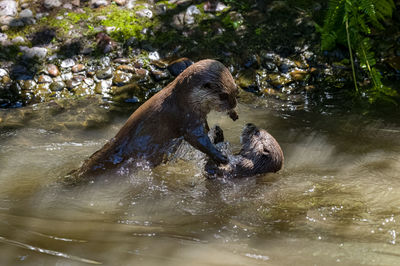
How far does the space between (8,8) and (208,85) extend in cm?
522

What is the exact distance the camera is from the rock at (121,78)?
6.96 meters

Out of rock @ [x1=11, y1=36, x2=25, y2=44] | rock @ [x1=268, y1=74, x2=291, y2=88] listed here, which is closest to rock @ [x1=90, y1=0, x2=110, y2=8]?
rock @ [x1=11, y1=36, x2=25, y2=44]

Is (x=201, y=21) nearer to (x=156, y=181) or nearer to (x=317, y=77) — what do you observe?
(x=317, y=77)

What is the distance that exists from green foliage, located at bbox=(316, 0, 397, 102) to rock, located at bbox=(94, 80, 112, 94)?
3.46 m

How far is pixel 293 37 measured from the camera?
25.1ft

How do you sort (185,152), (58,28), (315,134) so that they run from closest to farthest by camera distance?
(185,152)
(315,134)
(58,28)

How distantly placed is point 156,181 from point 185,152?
58 cm

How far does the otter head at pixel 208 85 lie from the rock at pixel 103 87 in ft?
8.99

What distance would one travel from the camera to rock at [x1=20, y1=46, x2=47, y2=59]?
721cm

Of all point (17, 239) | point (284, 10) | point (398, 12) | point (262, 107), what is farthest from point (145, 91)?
point (398, 12)

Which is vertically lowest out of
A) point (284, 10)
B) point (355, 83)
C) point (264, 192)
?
point (264, 192)

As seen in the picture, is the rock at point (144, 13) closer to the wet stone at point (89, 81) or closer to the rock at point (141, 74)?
the rock at point (141, 74)

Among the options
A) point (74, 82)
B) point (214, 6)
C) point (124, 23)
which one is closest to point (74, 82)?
point (74, 82)

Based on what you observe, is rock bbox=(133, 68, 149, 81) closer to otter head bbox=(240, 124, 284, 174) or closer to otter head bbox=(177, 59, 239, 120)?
otter head bbox=(177, 59, 239, 120)
